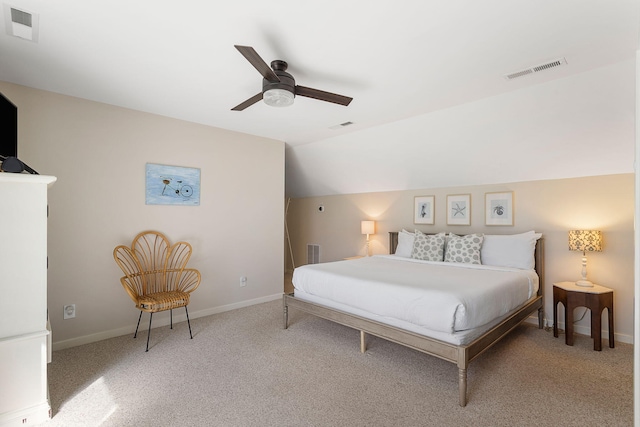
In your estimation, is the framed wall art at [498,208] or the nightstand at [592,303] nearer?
the nightstand at [592,303]

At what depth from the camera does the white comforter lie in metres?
2.22

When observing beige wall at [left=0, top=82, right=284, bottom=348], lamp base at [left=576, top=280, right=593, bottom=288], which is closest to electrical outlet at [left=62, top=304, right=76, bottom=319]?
beige wall at [left=0, top=82, right=284, bottom=348]

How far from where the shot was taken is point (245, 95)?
3018 mm

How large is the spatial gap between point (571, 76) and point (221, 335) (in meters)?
4.09

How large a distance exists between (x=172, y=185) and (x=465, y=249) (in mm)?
3593

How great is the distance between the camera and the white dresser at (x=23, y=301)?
1808mm

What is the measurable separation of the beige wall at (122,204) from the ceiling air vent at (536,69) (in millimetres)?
3112

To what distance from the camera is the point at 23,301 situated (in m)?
1.87

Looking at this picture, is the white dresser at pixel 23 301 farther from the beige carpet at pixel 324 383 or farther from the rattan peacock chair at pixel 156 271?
Result: the rattan peacock chair at pixel 156 271

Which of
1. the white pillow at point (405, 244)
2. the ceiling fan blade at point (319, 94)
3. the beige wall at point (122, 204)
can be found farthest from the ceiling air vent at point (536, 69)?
the beige wall at point (122, 204)

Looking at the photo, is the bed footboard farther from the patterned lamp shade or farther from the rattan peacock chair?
the rattan peacock chair

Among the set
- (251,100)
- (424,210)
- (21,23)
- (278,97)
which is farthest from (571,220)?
(21,23)

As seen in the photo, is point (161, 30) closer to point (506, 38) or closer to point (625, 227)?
point (506, 38)

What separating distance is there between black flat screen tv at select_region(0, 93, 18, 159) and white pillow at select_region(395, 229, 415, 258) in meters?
4.15
